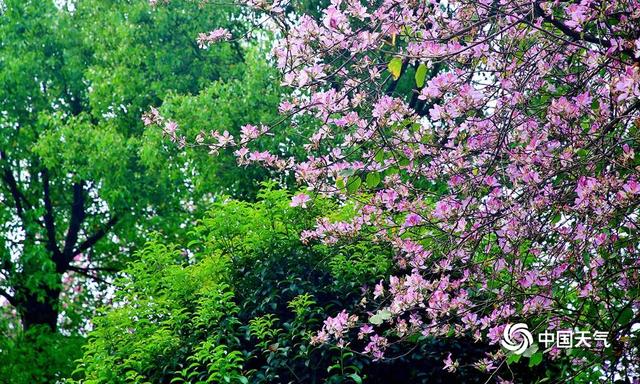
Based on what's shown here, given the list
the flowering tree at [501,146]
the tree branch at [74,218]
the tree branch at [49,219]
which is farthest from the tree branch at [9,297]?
the flowering tree at [501,146]

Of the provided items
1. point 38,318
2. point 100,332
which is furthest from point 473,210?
point 38,318

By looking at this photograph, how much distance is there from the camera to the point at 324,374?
5.18m

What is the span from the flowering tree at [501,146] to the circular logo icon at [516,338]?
0.18 ft

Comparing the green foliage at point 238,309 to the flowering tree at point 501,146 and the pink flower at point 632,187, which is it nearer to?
the flowering tree at point 501,146

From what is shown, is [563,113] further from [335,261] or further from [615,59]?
[335,261]

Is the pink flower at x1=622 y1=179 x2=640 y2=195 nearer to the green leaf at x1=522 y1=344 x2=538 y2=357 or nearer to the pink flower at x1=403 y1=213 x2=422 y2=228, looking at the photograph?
the green leaf at x1=522 y1=344 x2=538 y2=357

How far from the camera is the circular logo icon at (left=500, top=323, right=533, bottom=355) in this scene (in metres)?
4.02

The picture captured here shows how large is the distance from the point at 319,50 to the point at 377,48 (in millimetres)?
255

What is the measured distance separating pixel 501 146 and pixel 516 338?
99 cm

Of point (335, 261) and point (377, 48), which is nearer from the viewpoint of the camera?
point (377, 48)

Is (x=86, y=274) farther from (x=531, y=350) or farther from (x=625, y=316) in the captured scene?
(x=625, y=316)

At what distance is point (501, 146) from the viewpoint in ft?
12.1

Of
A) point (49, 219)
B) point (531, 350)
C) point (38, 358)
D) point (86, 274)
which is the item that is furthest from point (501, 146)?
point (86, 274)

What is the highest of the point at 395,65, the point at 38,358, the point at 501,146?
the point at 38,358
